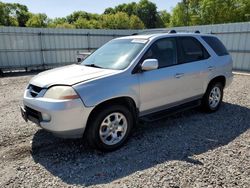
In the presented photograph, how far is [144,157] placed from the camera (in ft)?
11.9

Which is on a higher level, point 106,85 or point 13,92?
point 106,85

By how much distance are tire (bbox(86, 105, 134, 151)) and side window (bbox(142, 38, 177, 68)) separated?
1.08 m

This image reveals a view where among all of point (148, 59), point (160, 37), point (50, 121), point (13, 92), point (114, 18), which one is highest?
point (114, 18)

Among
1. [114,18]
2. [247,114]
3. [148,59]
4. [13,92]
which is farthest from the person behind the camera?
[114,18]

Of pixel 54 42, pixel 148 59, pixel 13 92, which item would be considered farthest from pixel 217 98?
pixel 54 42

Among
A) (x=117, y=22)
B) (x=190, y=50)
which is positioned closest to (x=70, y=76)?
(x=190, y=50)

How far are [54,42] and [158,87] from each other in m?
11.1

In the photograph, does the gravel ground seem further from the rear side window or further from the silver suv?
the rear side window

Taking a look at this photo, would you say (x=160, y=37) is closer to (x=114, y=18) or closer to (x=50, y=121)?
(x=50, y=121)

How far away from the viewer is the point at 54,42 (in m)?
13.8

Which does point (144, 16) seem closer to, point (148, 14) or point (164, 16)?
point (148, 14)

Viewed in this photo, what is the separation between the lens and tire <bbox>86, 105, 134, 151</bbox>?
3533 millimetres

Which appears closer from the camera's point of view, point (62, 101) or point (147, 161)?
point (62, 101)

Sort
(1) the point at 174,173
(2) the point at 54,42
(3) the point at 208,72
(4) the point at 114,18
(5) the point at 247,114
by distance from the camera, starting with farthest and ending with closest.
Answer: (4) the point at 114,18, (2) the point at 54,42, (5) the point at 247,114, (3) the point at 208,72, (1) the point at 174,173
